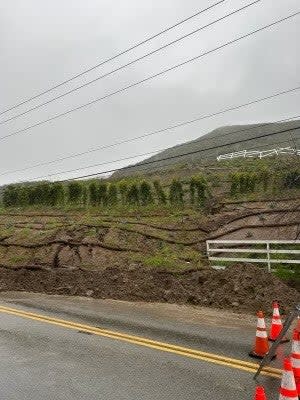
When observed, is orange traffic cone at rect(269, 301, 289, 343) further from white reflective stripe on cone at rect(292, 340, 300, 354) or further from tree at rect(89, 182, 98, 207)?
tree at rect(89, 182, 98, 207)

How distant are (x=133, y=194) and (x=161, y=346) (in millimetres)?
23972

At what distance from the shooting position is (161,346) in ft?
28.6

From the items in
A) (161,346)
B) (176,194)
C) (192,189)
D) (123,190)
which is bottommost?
(161,346)

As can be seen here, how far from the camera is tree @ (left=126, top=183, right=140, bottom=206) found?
32.3 metres

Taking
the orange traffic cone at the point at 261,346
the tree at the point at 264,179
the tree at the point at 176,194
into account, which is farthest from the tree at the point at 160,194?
the orange traffic cone at the point at 261,346

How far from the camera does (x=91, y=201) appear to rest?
115 ft

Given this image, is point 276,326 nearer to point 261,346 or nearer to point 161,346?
point 261,346

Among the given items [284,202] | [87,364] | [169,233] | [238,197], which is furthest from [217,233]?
[87,364]

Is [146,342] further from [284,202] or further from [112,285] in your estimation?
[284,202]

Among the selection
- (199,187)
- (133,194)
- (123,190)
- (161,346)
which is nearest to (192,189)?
(199,187)

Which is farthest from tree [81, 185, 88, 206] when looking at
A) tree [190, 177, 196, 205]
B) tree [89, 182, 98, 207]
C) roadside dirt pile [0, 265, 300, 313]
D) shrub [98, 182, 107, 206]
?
roadside dirt pile [0, 265, 300, 313]

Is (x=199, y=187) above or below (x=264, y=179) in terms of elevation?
below

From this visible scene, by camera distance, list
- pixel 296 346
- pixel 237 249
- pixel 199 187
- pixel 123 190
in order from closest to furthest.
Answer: pixel 296 346
pixel 237 249
pixel 199 187
pixel 123 190

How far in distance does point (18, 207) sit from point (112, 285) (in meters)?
28.3
